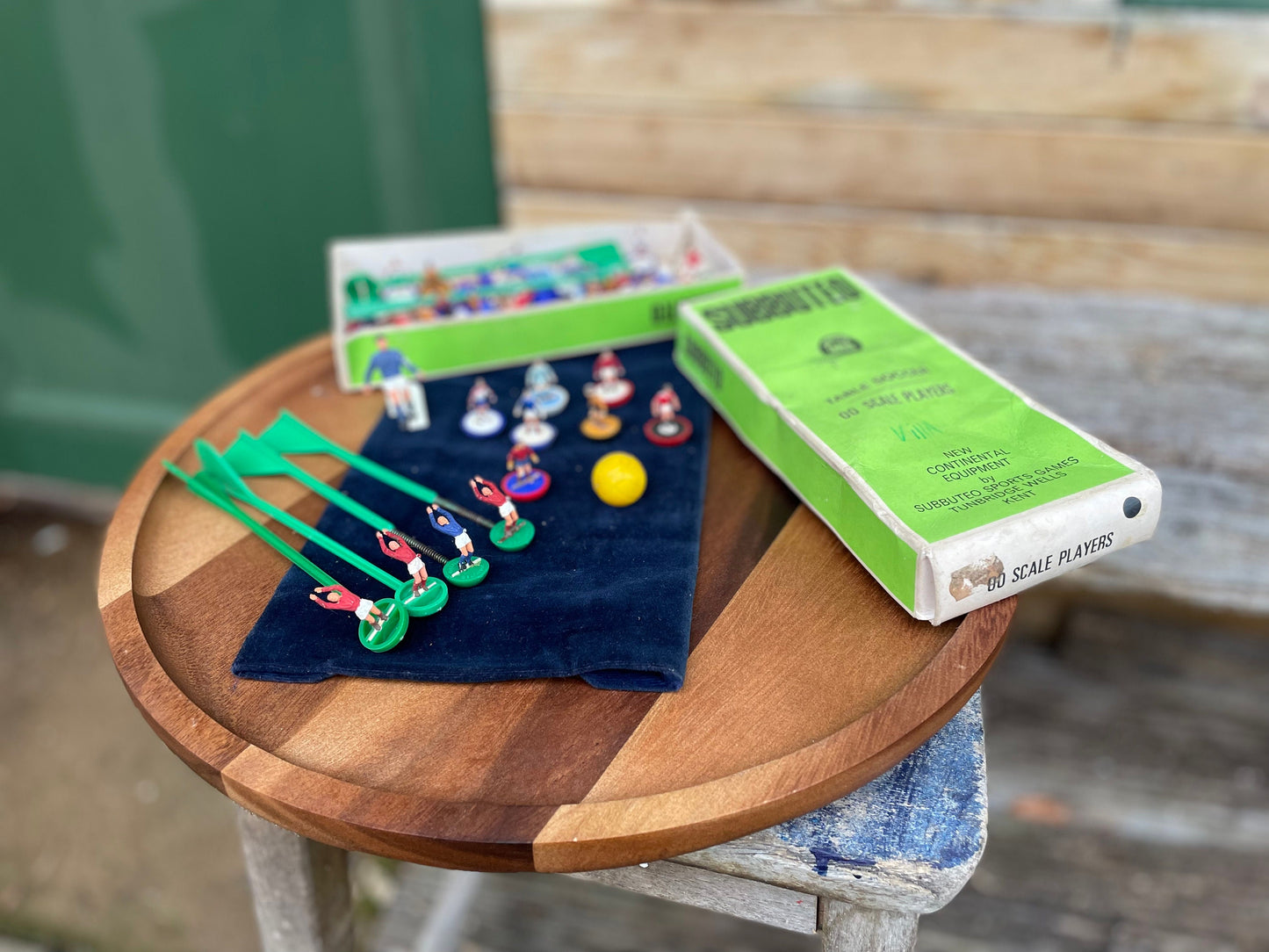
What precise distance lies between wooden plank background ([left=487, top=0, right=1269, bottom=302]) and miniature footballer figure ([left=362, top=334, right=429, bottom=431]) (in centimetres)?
73

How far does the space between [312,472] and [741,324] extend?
0.43 metres

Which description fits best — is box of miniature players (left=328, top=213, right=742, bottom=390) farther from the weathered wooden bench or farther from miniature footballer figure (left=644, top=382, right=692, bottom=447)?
the weathered wooden bench

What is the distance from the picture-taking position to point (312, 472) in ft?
3.10

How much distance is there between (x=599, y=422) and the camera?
963 mm

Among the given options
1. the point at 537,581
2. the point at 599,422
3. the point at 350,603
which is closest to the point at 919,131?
the point at 599,422

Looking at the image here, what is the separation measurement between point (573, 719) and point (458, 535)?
0.57ft

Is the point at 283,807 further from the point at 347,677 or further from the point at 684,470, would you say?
the point at 684,470

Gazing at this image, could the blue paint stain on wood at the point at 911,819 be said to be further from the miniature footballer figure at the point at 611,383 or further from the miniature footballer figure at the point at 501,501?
the miniature footballer figure at the point at 611,383

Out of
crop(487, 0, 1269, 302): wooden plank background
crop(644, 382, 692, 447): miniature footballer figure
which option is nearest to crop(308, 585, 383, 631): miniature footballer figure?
crop(644, 382, 692, 447): miniature footballer figure

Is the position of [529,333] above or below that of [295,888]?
above

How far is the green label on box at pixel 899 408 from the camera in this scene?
2.41ft

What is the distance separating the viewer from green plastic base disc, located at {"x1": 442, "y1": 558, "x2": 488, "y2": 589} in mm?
772

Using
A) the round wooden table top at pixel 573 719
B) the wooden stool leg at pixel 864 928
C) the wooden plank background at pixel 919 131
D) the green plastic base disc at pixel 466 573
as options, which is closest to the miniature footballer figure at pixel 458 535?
the green plastic base disc at pixel 466 573

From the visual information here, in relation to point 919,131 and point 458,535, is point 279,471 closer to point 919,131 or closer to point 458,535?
point 458,535
